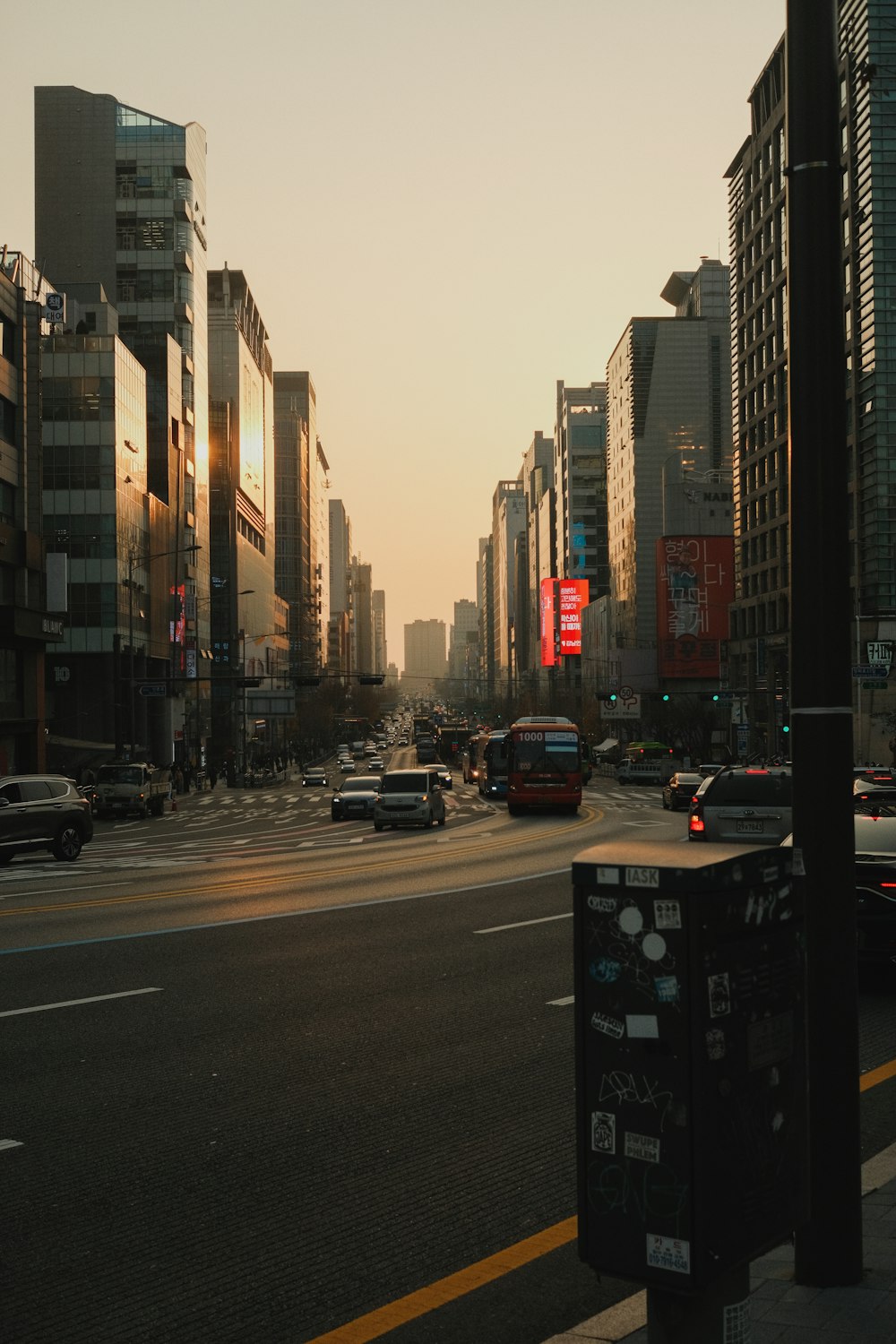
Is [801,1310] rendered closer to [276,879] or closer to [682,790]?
[276,879]

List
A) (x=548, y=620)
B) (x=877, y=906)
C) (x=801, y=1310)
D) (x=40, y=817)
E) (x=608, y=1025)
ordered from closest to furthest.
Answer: (x=608, y=1025)
(x=801, y=1310)
(x=877, y=906)
(x=40, y=817)
(x=548, y=620)

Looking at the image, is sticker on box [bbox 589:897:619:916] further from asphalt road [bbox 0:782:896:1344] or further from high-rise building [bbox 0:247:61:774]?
high-rise building [bbox 0:247:61:774]

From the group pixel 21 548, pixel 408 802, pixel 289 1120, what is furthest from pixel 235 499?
pixel 289 1120

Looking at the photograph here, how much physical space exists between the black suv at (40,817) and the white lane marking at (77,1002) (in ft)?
56.3

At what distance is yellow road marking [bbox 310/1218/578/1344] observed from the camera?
15.4 feet

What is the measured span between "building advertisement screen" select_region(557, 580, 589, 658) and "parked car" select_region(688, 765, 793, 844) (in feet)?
498

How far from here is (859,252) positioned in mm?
65188

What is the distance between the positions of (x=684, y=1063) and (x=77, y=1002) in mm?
8267

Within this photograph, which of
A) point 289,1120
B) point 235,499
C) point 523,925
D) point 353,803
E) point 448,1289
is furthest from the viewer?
point 235,499

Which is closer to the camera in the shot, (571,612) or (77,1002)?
(77,1002)

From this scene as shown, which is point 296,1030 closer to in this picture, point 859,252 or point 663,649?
point 859,252

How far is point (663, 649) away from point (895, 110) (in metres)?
52.5

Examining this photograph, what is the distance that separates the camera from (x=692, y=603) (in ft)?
355

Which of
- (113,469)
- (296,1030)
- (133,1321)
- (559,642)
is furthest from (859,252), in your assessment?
(559,642)
